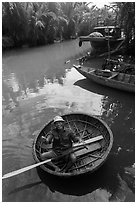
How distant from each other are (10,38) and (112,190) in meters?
19.4

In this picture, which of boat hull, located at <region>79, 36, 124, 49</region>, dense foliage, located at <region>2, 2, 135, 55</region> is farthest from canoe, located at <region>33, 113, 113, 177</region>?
dense foliage, located at <region>2, 2, 135, 55</region>

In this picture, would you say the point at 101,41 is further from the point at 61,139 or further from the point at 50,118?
the point at 61,139

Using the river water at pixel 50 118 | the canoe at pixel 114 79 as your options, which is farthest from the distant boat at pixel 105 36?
the canoe at pixel 114 79

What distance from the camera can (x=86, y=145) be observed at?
4465mm

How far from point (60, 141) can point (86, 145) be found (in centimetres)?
75

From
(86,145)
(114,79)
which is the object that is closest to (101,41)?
(114,79)

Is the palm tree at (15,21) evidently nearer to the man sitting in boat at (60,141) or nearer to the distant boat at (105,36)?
the distant boat at (105,36)

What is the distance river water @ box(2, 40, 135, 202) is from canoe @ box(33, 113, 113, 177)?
0.29 m

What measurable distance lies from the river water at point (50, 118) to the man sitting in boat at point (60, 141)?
41 centimetres

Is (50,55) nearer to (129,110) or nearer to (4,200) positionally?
(129,110)

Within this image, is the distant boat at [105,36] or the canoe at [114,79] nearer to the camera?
the canoe at [114,79]

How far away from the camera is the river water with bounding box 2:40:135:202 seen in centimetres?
387

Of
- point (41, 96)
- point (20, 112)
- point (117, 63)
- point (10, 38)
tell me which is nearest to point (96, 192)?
point (20, 112)

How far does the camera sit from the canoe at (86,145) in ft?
12.6
